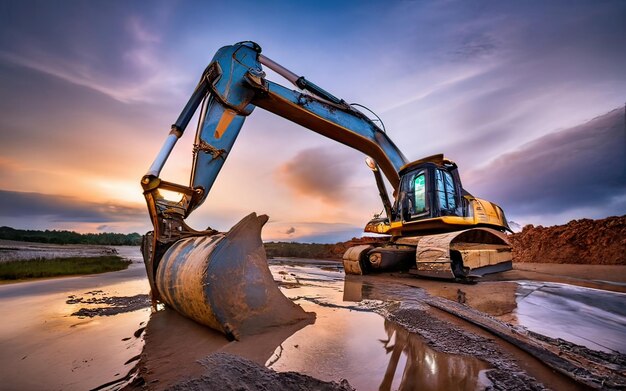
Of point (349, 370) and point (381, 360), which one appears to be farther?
point (381, 360)

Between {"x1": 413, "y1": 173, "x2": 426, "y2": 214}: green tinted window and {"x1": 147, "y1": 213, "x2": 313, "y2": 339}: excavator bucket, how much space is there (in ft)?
16.9

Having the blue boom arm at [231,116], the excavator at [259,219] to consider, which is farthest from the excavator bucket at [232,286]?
the blue boom arm at [231,116]

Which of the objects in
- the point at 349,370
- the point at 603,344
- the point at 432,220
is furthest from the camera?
the point at 432,220

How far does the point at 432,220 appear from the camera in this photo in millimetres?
6434

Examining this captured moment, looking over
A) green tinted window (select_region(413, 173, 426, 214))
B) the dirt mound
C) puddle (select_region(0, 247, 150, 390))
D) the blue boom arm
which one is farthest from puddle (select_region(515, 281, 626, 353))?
the dirt mound

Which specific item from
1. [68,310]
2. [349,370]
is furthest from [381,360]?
[68,310]

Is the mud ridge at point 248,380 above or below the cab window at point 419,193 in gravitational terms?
below

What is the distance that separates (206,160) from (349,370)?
420 centimetres

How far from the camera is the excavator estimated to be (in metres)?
2.15

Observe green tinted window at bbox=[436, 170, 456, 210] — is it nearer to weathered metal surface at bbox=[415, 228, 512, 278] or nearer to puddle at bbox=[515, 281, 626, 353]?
weathered metal surface at bbox=[415, 228, 512, 278]

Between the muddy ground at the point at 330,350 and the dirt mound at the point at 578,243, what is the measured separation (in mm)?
11568

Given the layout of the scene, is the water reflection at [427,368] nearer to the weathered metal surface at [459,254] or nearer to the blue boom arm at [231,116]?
the blue boom arm at [231,116]

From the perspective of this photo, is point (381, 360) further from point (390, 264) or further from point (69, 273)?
point (69, 273)

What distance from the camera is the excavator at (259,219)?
84.5 inches
